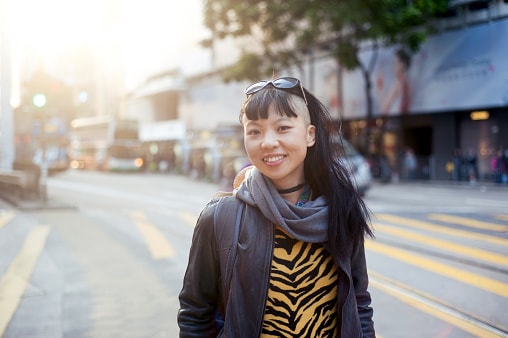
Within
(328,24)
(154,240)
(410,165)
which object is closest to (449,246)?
(154,240)

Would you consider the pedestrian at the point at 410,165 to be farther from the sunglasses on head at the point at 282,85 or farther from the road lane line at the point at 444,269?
the sunglasses on head at the point at 282,85

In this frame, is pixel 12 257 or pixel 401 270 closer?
pixel 401 270

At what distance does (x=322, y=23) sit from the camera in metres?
23.1

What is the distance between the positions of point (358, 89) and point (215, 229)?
2684 cm

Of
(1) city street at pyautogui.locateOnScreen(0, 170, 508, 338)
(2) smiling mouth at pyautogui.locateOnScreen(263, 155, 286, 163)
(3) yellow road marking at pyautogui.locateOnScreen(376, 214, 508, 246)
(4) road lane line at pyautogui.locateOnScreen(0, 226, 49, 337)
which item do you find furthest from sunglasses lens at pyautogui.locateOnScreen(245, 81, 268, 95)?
(3) yellow road marking at pyautogui.locateOnScreen(376, 214, 508, 246)

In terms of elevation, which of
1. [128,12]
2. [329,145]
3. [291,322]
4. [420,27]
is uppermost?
[128,12]

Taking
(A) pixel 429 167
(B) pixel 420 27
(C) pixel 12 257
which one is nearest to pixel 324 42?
(B) pixel 420 27

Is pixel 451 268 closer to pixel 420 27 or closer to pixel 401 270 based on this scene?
pixel 401 270

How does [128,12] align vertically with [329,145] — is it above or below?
above

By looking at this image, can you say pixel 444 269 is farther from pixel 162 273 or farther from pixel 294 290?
pixel 294 290

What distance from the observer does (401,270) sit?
662 centimetres

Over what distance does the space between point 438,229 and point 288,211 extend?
829 cm

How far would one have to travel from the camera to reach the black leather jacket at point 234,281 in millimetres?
1902

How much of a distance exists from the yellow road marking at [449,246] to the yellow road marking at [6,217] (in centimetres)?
777
